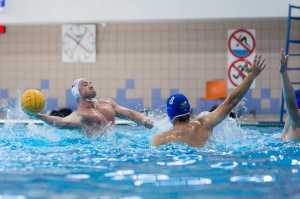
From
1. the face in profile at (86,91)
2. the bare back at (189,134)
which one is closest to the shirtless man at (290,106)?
the bare back at (189,134)

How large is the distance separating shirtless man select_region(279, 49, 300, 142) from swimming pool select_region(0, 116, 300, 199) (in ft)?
0.44

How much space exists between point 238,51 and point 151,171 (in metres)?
8.61

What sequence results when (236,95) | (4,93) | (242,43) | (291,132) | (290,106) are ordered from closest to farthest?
1. (236,95)
2. (290,106)
3. (291,132)
4. (242,43)
5. (4,93)

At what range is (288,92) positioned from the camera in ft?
16.1

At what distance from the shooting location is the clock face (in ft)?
40.5

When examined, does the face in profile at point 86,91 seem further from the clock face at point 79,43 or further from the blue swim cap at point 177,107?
the clock face at point 79,43

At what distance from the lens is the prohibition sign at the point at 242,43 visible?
1209 cm

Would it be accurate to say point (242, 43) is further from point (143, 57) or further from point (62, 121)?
point (62, 121)

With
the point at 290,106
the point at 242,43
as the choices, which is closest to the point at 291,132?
the point at 290,106

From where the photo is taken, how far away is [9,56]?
12.7 metres

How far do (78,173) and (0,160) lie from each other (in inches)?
40.7

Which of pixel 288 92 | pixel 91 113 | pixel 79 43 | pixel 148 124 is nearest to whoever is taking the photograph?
pixel 288 92

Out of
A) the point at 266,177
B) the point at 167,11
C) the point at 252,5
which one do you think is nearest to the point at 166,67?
the point at 167,11

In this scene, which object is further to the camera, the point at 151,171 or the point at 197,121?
the point at 197,121
